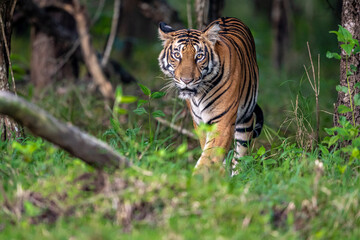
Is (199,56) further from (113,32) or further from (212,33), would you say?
(113,32)

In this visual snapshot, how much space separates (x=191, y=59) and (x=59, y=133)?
66.7 inches

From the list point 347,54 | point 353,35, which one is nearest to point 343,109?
point 347,54

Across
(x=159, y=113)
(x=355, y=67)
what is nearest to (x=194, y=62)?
(x=159, y=113)

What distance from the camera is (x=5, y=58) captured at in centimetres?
495

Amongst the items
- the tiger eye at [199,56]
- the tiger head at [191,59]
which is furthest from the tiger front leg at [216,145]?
the tiger eye at [199,56]

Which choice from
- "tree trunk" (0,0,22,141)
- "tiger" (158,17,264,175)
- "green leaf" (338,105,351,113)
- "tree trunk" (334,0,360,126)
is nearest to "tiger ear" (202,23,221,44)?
"tiger" (158,17,264,175)

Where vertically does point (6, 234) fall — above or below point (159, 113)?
below

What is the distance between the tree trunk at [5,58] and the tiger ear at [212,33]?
1.78 meters

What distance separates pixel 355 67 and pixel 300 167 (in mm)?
1226

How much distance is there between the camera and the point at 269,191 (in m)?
3.44

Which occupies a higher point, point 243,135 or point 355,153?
point 355,153

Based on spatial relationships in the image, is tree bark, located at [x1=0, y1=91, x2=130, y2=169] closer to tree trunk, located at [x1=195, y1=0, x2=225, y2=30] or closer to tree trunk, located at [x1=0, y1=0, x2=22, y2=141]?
tree trunk, located at [x1=0, y1=0, x2=22, y2=141]

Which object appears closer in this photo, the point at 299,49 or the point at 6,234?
the point at 6,234

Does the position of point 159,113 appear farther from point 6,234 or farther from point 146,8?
point 146,8
